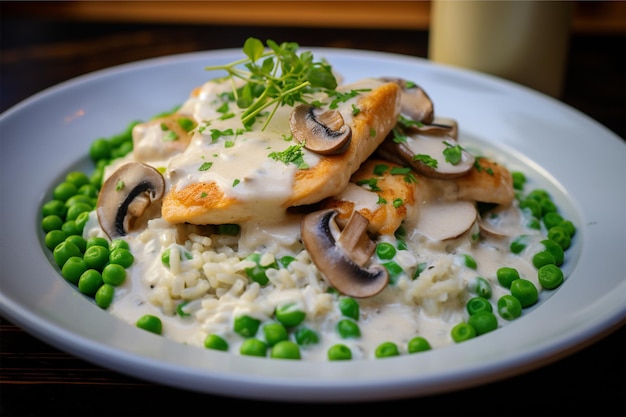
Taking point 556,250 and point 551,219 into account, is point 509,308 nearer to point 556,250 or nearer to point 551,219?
point 556,250

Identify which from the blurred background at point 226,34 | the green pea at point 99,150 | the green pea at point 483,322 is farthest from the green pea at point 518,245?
the green pea at point 99,150

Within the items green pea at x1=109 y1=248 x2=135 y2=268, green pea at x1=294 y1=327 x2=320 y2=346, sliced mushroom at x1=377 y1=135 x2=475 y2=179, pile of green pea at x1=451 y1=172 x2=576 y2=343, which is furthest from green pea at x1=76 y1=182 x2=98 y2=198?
pile of green pea at x1=451 y1=172 x2=576 y2=343

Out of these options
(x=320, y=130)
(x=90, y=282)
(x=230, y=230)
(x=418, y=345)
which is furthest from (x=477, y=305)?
(x=90, y=282)

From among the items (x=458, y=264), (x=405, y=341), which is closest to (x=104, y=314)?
(x=405, y=341)

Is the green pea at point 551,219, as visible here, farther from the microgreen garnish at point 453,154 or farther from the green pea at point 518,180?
the microgreen garnish at point 453,154

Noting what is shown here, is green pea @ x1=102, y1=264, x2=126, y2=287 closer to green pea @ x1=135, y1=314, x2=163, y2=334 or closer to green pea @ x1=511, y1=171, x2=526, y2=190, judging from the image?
green pea @ x1=135, y1=314, x2=163, y2=334

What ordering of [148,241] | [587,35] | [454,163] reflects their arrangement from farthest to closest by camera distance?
[587,35], [454,163], [148,241]

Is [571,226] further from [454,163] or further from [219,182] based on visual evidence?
[219,182]
